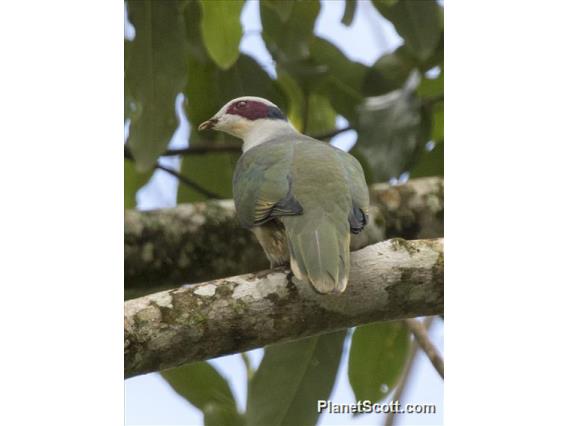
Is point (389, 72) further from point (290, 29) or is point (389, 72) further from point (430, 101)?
point (290, 29)

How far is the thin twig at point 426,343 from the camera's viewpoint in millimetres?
2598

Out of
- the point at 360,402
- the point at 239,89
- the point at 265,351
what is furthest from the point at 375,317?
the point at 239,89

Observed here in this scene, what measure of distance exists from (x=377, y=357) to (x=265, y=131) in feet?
2.56

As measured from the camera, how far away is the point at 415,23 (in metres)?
3.25

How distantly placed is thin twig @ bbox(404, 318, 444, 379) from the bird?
19.2 inches

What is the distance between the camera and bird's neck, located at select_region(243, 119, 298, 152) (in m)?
2.70

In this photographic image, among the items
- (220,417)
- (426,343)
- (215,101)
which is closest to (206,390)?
(220,417)

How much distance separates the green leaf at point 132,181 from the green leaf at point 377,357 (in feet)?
2.90

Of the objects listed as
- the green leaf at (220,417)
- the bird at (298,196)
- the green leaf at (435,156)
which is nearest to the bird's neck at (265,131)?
the bird at (298,196)

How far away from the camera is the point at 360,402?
8.50 feet

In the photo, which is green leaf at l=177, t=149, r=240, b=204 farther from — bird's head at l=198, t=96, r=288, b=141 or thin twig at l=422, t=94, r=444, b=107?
thin twig at l=422, t=94, r=444, b=107

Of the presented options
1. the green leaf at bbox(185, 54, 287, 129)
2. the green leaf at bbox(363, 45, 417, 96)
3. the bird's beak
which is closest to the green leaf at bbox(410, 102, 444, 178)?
the green leaf at bbox(363, 45, 417, 96)
